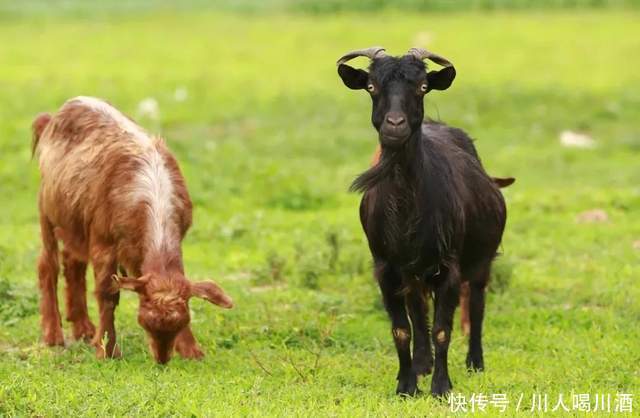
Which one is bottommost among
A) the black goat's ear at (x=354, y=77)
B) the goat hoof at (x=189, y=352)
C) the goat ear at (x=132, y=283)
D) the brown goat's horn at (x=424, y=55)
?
the goat hoof at (x=189, y=352)

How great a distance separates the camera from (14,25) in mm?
36031

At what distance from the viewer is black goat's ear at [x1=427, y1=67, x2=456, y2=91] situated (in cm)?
862

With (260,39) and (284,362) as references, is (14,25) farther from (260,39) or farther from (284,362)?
(284,362)

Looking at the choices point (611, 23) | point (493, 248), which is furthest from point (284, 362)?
point (611, 23)

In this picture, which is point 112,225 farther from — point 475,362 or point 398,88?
point 475,362

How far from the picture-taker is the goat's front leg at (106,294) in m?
9.80

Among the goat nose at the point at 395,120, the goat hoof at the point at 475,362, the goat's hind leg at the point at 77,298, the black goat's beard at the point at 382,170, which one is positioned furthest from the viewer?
the goat's hind leg at the point at 77,298

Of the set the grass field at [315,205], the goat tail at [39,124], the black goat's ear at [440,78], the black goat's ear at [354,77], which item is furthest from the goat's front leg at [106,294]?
the black goat's ear at [440,78]

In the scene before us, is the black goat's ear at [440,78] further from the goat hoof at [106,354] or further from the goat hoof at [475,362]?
the goat hoof at [106,354]

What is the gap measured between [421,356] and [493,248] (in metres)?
1.12

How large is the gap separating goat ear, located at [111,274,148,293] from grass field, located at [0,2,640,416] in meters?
0.64

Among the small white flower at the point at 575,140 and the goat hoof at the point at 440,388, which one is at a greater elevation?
the goat hoof at the point at 440,388

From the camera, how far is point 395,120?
8133 millimetres

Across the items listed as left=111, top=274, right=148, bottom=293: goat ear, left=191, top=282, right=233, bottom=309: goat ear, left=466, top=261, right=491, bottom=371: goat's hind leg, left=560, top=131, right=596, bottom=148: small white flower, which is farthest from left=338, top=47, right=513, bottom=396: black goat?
left=560, top=131, right=596, bottom=148: small white flower
